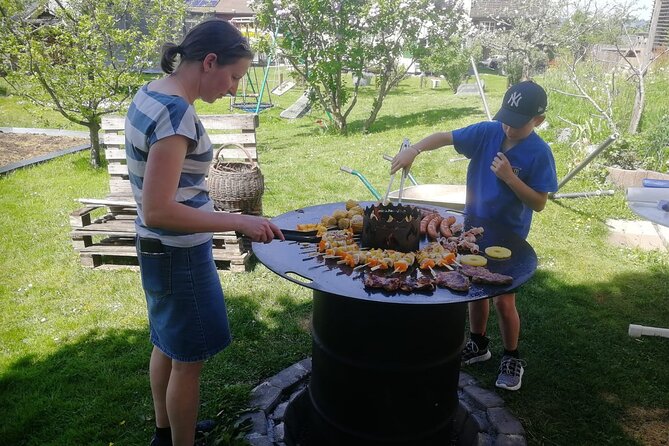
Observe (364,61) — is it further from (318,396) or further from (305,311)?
(318,396)

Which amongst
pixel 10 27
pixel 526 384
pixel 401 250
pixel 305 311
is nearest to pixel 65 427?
pixel 305 311

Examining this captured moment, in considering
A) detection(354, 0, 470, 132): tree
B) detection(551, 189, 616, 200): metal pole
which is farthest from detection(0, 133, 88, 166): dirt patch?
detection(551, 189, 616, 200): metal pole

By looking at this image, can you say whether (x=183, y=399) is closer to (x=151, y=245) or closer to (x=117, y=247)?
(x=151, y=245)

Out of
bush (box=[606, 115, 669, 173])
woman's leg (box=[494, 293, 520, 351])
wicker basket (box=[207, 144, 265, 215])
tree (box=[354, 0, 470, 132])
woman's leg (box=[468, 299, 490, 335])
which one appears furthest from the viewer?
tree (box=[354, 0, 470, 132])

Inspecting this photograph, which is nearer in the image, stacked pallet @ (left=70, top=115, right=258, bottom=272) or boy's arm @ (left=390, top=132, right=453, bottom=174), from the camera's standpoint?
boy's arm @ (left=390, top=132, right=453, bottom=174)

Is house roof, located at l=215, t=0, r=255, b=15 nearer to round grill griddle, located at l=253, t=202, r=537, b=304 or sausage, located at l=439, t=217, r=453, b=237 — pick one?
sausage, located at l=439, t=217, r=453, b=237

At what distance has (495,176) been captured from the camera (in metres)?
3.03

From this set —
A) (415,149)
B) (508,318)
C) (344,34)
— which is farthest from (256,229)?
(344,34)

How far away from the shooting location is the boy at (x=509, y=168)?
2.81 m

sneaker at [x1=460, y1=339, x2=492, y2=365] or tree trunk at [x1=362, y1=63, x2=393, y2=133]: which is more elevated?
tree trunk at [x1=362, y1=63, x2=393, y2=133]

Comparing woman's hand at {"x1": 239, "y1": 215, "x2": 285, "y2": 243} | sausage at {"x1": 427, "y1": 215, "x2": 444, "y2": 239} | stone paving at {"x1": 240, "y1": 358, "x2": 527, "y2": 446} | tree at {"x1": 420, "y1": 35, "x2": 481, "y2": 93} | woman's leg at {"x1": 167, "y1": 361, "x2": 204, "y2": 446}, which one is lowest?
stone paving at {"x1": 240, "y1": 358, "x2": 527, "y2": 446}

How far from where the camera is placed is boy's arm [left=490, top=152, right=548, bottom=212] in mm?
2728

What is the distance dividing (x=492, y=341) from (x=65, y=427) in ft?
9.63

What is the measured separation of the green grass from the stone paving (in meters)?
0.11
